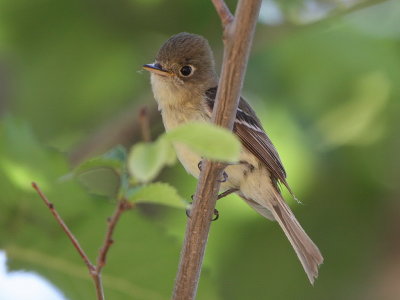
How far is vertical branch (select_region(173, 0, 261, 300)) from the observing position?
197 cm

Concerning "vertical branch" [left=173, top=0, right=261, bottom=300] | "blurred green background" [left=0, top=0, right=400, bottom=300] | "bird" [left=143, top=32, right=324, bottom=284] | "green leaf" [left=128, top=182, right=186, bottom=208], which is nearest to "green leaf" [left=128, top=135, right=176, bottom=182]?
"green leaf" [left=128, top=182, right=186, bottom=208]

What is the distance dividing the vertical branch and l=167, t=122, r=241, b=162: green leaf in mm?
499

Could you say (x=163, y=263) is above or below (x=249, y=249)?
below

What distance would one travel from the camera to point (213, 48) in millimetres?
4777

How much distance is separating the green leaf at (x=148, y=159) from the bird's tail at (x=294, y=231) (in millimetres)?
2150

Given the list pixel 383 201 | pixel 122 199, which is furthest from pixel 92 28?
pixel 122 199

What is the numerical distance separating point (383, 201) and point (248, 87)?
1044mm

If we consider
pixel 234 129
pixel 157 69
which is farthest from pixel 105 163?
pixel 157 69

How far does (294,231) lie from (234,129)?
594 mm

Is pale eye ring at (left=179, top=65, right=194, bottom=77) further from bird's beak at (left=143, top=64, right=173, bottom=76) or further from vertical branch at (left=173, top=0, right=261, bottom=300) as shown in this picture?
vertical branch at (left=173, top=0, right=261, bottom=300)

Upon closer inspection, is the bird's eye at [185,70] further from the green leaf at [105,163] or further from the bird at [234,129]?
the green leaf at [105,163]

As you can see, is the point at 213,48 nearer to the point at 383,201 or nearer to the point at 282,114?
the point at 282,114

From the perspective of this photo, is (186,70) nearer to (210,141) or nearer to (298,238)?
(298,238)

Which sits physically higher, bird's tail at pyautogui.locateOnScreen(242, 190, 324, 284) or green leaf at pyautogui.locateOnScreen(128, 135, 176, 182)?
bird's tail at pyautogui.locateOnScreen(242, 190, 324, 284)
